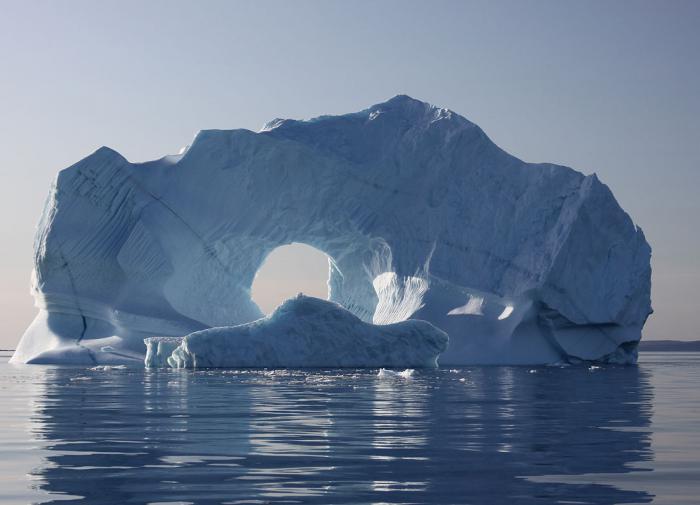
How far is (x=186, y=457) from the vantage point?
547cm

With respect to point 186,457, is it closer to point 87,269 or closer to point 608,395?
point 608,395

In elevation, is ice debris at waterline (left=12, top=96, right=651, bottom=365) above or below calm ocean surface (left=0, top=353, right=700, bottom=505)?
above

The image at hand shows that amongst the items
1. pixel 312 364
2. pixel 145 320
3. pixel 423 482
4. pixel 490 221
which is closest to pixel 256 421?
pixel 423 482

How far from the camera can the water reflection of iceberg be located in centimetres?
436

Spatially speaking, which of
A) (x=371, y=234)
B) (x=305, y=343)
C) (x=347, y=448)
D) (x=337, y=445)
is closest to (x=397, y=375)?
(x=305, y=343)

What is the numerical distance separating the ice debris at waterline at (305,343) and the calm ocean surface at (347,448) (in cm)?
815

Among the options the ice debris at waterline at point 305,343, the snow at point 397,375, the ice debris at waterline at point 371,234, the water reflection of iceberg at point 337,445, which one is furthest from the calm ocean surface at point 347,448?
the ice debris at waterline at point 371,234

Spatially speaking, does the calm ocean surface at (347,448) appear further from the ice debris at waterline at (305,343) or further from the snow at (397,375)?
the ice debris at waterline at (305,343)

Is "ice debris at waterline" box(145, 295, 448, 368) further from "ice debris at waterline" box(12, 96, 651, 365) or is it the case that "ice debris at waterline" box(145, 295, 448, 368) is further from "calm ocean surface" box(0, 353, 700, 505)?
"calm ocean surface" box(0, 353, 700, 505)

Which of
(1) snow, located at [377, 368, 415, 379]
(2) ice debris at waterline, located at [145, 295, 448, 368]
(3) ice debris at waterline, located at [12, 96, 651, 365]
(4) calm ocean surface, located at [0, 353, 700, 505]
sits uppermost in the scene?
(3) ice debris at waterline, located at [12, 96, 651, 365]

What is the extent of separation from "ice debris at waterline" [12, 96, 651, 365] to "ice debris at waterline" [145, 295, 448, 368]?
3315 mm

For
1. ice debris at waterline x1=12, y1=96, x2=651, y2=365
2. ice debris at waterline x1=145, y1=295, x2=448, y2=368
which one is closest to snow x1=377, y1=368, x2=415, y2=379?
ice debris at waterline x1=145, y1=295, x2=448, y2=368

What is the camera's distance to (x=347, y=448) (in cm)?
590

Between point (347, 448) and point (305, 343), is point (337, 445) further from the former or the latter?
point (305, 343)
